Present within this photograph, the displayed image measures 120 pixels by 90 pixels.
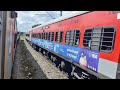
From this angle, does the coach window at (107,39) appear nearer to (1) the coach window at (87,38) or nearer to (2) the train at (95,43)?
(2) the train at (95,43)

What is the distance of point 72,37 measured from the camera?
10.7m

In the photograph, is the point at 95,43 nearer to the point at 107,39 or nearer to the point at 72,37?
the point at 107,39

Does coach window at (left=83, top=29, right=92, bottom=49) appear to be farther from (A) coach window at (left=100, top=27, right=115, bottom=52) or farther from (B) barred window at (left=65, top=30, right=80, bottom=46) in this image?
(A) coach window at (left=100, top=27, right=115, bottom=52)

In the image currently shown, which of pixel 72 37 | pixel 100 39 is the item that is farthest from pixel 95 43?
pixel 72 37

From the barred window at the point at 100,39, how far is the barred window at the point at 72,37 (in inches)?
48.6

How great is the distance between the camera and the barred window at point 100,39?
683 cm

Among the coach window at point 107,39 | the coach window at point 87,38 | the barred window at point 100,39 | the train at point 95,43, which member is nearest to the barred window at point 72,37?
the train at point 95,43

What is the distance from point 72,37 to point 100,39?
132 inches
